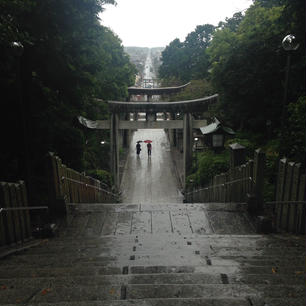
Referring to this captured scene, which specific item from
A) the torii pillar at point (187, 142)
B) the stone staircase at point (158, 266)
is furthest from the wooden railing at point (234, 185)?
the torii pillar at point (187, 142)

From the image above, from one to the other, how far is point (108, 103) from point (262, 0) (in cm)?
1562

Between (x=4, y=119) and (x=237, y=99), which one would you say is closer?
(x=4, y=119)

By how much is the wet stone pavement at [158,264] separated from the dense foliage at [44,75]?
2.22 m

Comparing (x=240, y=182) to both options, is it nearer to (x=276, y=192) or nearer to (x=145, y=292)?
(x=276, y=192)

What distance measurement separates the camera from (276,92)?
16.3 metres

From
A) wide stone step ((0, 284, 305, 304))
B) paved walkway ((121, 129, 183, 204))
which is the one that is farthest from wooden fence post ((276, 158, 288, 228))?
paved walkway ((121, 129, 183, 204))

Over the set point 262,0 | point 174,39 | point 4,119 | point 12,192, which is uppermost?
point 174,39

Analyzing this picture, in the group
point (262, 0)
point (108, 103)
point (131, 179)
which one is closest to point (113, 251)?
point (108, 103)

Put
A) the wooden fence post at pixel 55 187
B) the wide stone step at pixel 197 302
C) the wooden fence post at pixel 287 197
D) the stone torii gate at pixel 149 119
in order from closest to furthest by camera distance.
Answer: the wide stone step at pixel 197 302
the wooden fence post at pixel 287 197
the wooden fence post at pixel 55 187
the stone torii gate at pixel 149 119

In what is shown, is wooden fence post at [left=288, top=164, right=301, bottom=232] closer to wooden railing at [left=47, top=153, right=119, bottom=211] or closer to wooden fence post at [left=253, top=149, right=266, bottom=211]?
wooden fence post at [left=253, top=149, right=266, bottom=211]

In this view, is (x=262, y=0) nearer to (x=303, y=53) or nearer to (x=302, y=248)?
(x=303, y=53)

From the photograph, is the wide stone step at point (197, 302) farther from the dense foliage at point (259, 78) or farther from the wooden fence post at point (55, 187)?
the dense foliage at point (259, 78)

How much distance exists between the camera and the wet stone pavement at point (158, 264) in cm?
310

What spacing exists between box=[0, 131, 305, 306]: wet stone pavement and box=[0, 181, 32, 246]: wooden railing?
0.39 m
